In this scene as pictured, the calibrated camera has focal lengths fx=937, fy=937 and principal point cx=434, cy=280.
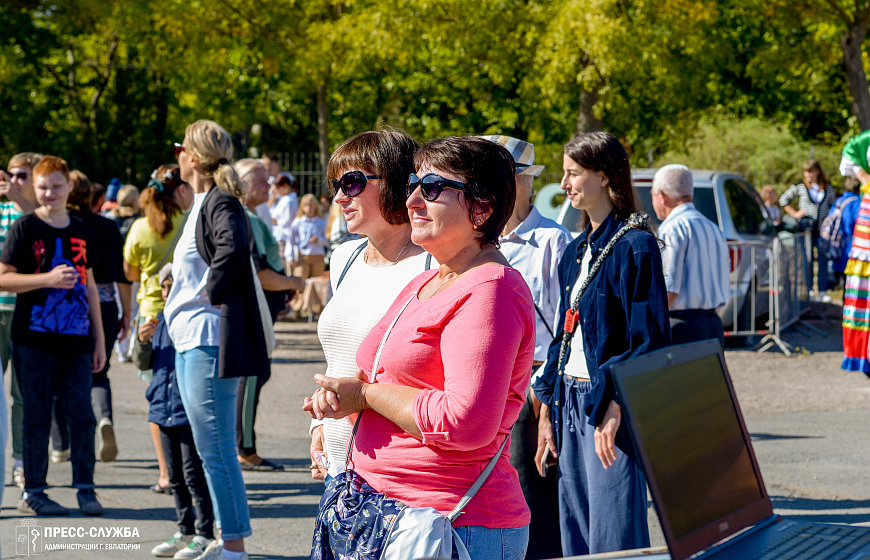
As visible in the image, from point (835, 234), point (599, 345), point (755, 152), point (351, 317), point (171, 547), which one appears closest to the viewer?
point (351, 317)

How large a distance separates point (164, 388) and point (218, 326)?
1004mm

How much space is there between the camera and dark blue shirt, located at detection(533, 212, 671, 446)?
11.1ft

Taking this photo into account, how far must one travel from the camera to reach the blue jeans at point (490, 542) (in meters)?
2.29

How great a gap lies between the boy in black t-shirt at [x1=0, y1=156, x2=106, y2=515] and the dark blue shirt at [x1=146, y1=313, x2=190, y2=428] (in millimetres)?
541

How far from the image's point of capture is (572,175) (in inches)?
150

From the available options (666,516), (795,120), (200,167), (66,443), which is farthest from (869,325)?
(795,120)

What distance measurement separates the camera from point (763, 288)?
1132 cm

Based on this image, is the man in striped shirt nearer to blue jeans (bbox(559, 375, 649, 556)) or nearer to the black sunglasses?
blue jeans (bbox(559, 375, 649, 556))

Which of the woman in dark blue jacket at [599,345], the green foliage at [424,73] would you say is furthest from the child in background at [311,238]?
the woman in dark blue jacket at [599,345]

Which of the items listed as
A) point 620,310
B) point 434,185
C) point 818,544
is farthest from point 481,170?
point 620,310

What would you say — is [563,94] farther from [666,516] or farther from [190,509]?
[666,516]

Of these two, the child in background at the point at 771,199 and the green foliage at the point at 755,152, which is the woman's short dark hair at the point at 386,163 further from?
the green foliage at the point at 755,152

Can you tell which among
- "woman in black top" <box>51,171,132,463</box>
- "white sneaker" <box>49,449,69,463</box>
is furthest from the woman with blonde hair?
"white sneaker" <box>49,449,69,463</box>

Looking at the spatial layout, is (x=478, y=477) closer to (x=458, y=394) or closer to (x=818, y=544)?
(x=458, y=394)
